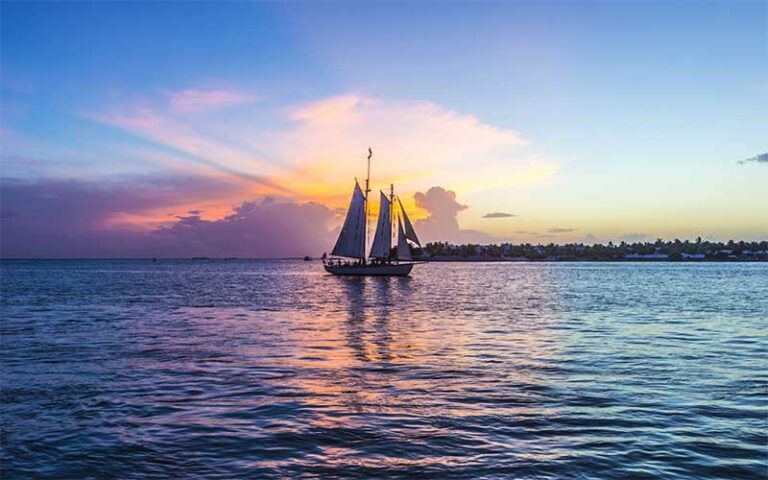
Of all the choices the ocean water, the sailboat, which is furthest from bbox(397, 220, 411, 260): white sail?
the ocean water

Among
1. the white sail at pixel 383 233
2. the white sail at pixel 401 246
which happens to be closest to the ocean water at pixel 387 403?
the white sail at pixel 383 233

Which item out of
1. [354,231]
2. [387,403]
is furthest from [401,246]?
[387,403]

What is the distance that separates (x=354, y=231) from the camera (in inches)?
4021

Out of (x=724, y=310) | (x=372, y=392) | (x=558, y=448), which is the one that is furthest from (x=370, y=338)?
(x=724, y=310)

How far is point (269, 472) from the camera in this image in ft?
35.9

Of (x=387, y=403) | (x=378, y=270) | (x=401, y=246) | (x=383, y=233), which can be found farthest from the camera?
(x=401, y=246)

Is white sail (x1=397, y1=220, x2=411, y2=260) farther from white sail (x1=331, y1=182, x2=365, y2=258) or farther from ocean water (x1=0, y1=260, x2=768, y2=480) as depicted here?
ocean water (x1=0, y1=260, x2=768, y2=480)

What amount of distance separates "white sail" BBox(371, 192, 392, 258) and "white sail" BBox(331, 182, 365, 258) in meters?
2.89

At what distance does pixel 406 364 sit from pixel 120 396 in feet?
31.4

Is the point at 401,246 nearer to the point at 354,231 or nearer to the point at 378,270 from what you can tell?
the point at 378,270

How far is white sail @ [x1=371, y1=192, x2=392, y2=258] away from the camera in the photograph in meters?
103

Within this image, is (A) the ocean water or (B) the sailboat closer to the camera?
(A) the ocean water

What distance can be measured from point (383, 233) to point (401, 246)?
6348mm

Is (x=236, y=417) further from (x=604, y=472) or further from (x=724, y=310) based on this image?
(x=724, y=310)
